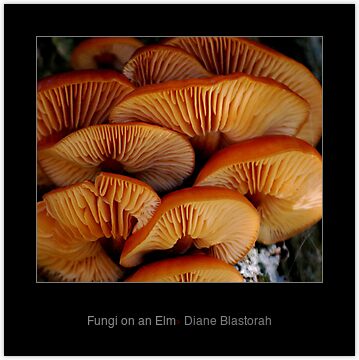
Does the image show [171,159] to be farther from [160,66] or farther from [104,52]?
[104,52]

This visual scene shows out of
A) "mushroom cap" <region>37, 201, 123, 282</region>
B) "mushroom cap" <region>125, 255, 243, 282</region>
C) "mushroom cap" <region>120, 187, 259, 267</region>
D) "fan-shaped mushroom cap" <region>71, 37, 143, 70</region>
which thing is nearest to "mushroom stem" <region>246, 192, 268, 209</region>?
"mushroom cap" <region>120, 187, 259, 267</region>

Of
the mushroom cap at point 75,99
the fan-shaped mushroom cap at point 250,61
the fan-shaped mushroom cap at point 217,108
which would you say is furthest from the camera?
the fan-shaped mushroom cap at point 250,61

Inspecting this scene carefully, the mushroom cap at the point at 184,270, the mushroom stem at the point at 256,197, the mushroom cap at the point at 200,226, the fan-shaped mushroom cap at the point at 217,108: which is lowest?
the mushroom cap at the point at 184,270

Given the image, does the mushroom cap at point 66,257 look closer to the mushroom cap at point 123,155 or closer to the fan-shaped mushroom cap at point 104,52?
the mushroom cap at point 123,155

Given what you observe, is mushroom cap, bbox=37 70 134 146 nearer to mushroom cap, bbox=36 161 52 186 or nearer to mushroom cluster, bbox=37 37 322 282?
mushroom cluster, bbox=37 37 322 282

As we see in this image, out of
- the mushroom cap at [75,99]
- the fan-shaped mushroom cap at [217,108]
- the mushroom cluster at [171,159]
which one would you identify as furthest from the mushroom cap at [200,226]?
the mushroom cap at [75,99]

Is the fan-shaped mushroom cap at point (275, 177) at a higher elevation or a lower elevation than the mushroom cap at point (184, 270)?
higher

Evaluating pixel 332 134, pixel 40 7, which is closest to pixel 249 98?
pixel 332 134
